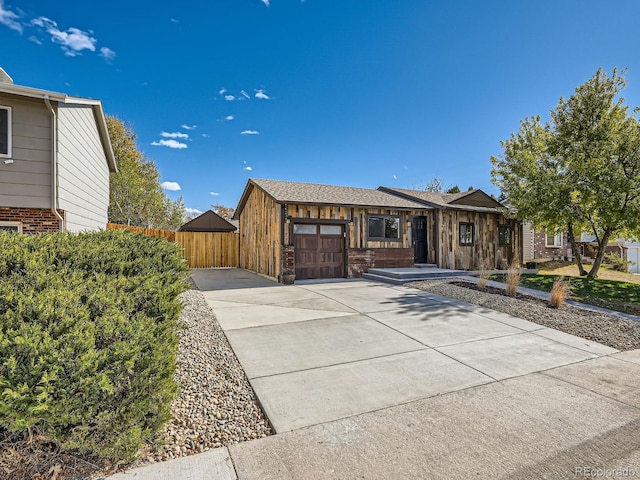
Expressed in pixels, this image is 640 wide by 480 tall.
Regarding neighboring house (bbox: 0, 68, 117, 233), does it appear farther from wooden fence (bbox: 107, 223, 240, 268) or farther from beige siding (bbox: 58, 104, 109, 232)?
wooden fence (bbox: 107, 223, 240, 268)

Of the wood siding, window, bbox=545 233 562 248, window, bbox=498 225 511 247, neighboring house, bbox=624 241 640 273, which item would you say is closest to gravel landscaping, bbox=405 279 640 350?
the wood siding

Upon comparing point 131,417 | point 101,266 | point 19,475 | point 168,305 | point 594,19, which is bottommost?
point 19,475

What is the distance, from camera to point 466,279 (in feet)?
34.9

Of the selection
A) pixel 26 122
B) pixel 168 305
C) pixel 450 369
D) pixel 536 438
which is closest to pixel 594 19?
pixel 450 369

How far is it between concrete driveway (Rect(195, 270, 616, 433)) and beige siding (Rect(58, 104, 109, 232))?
4551 mm

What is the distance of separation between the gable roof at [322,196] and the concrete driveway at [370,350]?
14.9ft

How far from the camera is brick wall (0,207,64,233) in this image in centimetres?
691

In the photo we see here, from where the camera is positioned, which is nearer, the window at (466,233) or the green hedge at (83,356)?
the green hedge at (83,356)

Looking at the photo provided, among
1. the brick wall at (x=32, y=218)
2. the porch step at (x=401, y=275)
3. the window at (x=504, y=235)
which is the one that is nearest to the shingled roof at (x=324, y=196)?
the porch step at (x=401, y=275)

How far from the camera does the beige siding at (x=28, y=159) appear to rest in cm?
681

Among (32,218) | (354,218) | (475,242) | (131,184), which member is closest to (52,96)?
(32,218)

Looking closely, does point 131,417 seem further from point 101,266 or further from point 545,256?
point 545,256

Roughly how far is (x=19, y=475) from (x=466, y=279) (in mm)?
11153

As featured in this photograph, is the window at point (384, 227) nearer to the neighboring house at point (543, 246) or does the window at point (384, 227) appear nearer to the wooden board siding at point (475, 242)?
the wooden board siding at point (475, 242)
